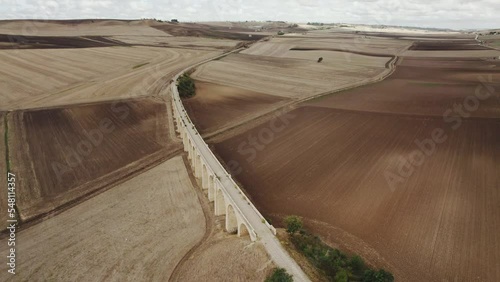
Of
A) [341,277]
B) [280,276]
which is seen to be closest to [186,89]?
[280,276]

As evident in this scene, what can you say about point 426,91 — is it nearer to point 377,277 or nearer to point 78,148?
point 377,277

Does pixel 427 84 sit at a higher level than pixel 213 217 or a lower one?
higher

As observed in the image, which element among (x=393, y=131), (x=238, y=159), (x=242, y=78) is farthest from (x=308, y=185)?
(x=242, y=78)

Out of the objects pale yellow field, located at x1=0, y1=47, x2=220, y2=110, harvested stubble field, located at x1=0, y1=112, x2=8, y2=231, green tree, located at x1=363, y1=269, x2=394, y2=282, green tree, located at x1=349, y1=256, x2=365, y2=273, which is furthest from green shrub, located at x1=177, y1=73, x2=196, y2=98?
green tree, located at x1=363, y1=269, x2=394, y2=282

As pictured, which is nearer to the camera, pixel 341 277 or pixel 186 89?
pixel 341 277

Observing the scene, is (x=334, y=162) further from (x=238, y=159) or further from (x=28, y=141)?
(x=28, y=141)

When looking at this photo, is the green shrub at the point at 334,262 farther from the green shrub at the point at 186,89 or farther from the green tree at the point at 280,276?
the green shrub at the point at 186,89

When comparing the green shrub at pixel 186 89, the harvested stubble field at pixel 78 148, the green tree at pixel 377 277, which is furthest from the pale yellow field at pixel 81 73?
the green tree at pixel 377 277
